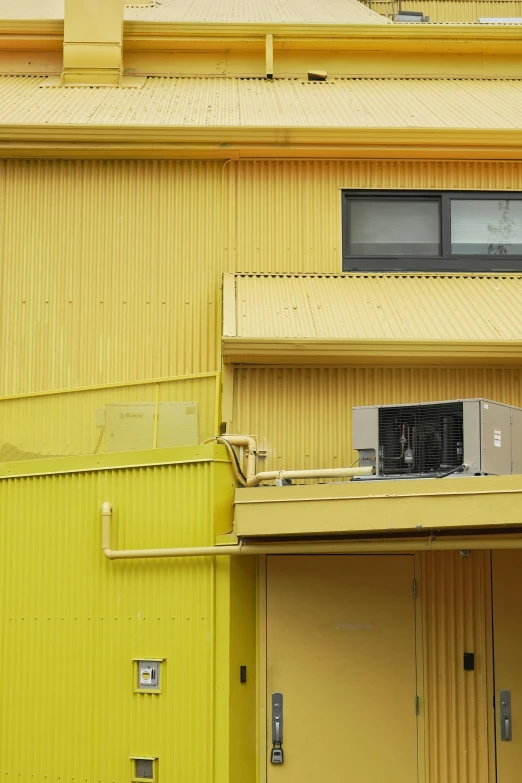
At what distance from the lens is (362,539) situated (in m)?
9.70

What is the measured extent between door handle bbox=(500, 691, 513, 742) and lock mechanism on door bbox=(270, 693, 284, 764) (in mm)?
2089

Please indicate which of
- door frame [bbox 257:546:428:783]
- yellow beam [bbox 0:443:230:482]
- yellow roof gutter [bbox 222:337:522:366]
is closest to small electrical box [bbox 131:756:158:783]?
door frame [bbox 257:546:428:783]

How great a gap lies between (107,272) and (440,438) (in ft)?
17.1

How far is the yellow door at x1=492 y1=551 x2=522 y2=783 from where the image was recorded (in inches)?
392

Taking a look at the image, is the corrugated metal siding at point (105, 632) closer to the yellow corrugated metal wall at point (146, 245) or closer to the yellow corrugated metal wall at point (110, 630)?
the yellow corrugated metal wall at point (110, 630)

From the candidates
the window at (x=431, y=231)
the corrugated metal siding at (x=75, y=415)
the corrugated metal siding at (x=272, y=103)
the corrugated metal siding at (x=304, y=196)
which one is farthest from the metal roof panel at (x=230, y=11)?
the corrugated metal siding at (x=75, y=415)

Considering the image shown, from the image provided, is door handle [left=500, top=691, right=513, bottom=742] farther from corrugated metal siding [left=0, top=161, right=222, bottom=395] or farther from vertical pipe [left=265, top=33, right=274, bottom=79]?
vertical pipe [left=265, top=33, right=274, bottom=79]

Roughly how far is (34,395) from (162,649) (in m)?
2.93

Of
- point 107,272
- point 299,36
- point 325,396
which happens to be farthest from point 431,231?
point 107,272

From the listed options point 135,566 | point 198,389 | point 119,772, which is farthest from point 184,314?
point 119,772

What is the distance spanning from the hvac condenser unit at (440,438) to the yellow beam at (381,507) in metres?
0.34

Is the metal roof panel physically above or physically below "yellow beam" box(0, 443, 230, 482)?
above

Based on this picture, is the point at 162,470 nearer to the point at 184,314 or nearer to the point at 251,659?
the point at 251,659

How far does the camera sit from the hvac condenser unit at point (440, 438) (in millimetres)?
9258
